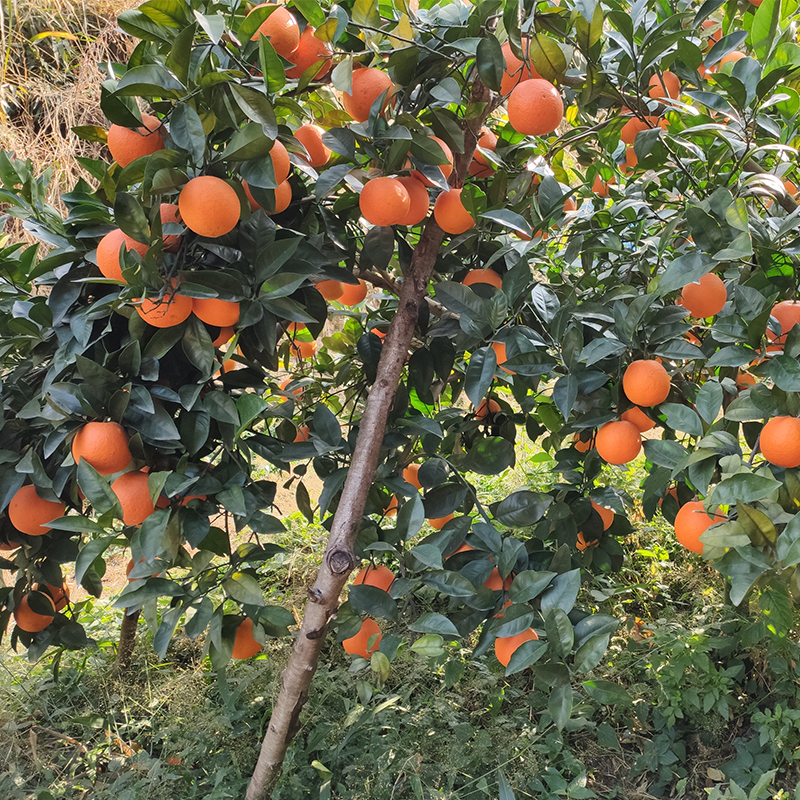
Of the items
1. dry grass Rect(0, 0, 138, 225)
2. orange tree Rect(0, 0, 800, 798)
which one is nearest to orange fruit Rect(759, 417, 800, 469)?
orange tree Rect(0, 0, 800, 798)

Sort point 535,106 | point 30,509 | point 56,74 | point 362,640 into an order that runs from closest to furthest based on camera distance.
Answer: point 535,106, point 30,509, point 362,640, point 56,74

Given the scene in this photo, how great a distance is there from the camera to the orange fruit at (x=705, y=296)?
2.68 ft

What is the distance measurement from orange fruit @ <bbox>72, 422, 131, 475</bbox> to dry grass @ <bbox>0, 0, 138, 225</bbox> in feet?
8.80

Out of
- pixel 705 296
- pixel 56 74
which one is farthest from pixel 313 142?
pixel 56 74

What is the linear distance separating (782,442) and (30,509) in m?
0.86

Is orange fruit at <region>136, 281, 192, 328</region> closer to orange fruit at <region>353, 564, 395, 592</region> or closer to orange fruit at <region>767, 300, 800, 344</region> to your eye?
orange fruit at <region>353, 564, 395, 592</region>

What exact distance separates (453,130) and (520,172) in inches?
7.4

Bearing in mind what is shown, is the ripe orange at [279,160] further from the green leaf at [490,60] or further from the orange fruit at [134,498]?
the orange fruit at [134,498]

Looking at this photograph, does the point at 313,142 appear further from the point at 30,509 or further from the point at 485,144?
the point at 30,509

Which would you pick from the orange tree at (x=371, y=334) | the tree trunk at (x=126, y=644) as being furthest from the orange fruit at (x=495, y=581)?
the tree trunk at (x=126, y=644)

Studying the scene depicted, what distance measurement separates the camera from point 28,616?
3.32ft

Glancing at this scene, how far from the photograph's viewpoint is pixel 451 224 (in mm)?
855

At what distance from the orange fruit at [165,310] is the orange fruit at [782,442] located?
24.2 inches

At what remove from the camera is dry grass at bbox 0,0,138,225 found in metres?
3.02
